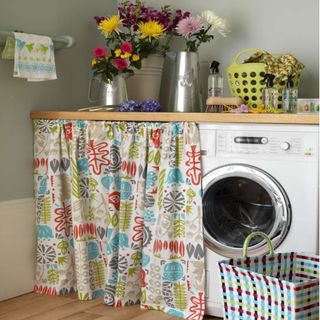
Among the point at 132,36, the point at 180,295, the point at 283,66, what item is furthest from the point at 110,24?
the point at 180,295

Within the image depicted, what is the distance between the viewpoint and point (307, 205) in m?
2.91

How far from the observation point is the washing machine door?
300cm

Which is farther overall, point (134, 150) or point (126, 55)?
point (126, 55)

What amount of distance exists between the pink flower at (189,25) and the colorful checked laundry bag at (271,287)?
1273mm

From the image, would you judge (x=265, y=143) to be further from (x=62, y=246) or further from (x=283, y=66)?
(x=62, y=246)

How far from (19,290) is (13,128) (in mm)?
838

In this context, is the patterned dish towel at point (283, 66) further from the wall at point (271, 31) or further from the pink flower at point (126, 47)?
the pink flower at point (126, 47)

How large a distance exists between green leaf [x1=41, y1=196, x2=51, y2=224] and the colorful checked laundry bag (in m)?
1.22

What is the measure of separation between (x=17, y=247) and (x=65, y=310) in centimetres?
48

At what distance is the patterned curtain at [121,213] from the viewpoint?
3.20 meters

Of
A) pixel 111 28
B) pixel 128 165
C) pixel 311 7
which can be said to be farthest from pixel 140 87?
pixel 311 7

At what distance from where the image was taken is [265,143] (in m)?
3.01

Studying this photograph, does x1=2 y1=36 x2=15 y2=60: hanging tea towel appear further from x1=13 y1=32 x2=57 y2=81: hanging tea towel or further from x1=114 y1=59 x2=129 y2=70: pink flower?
x1=114 y1=59 x2=129 y2=70: pink flower

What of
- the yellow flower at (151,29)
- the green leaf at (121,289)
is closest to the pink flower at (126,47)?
the yellow flower at (151,29)
